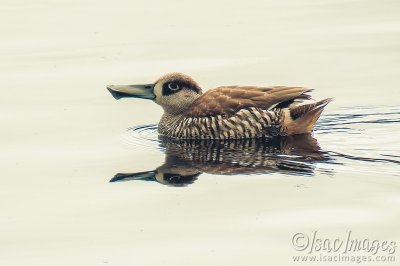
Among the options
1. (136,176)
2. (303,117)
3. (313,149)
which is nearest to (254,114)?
(303,117)

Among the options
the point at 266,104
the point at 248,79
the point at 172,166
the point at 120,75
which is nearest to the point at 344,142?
the point at 266,104

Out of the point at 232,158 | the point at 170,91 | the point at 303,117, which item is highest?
the point at 170,91

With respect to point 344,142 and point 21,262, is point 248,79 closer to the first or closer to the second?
point 344,142

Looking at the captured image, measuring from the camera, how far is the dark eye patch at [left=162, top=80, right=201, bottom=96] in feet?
50.5

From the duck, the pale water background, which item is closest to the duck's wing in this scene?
the duck

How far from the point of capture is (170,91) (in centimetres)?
1548

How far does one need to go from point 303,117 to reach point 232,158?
150 cm

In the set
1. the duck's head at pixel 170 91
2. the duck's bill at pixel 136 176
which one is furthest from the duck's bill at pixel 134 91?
the duck's bill at pixel 136 176

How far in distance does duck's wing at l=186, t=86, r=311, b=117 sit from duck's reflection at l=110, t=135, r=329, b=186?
Result: 42cm

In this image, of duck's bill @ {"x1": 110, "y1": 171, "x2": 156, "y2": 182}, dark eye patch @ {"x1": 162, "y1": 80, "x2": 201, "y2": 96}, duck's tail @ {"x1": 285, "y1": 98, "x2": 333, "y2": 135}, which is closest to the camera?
duck's bill @ {"x1": 110, "y1": 171, "x2": 156, "y2": 182}

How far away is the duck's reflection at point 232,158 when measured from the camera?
13078mm

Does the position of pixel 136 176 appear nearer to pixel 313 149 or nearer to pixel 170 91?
pixel 313 149

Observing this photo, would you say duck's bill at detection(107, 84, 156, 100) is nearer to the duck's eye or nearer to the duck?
the duck's eye

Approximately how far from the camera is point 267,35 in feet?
65.0
